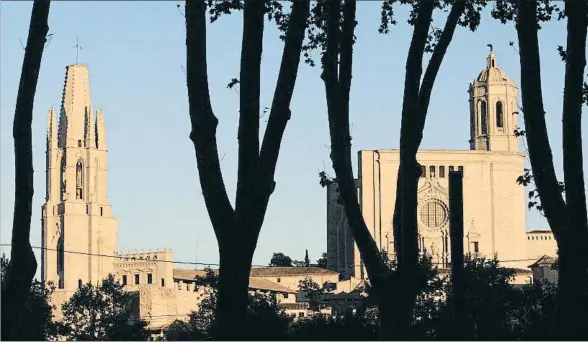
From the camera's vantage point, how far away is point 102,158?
13325 centimetres

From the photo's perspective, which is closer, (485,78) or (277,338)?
(277,338)

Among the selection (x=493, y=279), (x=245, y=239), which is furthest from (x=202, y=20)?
(x=493, y=279)

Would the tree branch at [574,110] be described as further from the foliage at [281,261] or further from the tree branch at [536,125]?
the foliage at [281,261]

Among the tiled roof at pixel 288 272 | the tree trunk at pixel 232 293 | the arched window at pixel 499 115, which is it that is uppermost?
the arched window at pixel 499 115

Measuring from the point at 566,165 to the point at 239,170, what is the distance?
468 centimetres

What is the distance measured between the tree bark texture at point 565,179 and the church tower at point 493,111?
4202 inches

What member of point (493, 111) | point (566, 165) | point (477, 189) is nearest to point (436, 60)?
point (566, 165)

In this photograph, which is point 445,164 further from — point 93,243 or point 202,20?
point 202,20

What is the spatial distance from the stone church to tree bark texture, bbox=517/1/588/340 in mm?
100404

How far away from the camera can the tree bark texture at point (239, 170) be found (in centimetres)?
1605

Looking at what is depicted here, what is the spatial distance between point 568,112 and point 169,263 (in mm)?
106801

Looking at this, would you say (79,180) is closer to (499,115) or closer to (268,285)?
(268,285)

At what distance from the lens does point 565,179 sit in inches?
709

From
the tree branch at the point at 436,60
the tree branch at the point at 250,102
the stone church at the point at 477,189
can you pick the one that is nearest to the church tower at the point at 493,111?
the stone church at the point at 477,189
